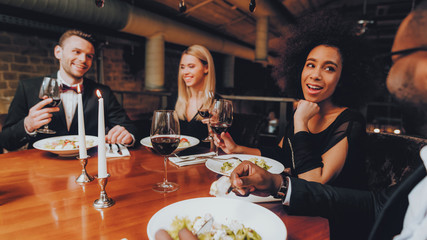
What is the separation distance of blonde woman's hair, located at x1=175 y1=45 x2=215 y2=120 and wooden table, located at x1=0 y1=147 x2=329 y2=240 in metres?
1.33

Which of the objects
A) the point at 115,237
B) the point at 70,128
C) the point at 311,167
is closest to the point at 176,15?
the point at 70,128

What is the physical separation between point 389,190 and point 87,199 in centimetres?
103

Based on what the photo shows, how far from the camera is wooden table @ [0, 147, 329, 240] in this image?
2.17ft

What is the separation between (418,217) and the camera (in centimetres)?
Result: 50

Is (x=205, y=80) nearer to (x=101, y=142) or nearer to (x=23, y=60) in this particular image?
(x=101, y=142)

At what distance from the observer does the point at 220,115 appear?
4.02ft

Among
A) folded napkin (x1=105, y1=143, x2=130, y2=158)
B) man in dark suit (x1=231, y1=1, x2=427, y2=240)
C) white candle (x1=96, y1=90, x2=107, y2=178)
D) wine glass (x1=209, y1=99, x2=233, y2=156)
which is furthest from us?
folded napkin (x1=105, y1=143, x2=130, y2=158)

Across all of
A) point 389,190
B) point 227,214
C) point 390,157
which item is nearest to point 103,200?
point 227,214

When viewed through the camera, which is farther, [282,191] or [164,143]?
[164,143]

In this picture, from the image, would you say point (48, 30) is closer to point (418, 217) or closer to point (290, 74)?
point (290, 74)

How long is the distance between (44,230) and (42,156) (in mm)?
856

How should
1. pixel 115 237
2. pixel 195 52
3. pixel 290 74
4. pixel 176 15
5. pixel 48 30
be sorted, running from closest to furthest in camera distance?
pixel 115 237 → pixel 290 74 → pixel 195 52 → pixel 48 30 → pixel 176 15

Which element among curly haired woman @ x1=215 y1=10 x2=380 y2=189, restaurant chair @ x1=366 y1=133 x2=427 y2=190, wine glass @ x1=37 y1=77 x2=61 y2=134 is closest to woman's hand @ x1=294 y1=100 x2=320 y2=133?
curly haired woman @ x1=215 y1=10 x2=380 y2=189

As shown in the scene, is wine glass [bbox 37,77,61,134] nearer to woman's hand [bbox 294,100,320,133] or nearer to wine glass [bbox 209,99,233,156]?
wine glass [bbox 209,99,233,156]
